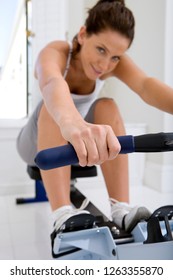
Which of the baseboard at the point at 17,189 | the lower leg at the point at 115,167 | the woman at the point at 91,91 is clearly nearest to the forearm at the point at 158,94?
the woman at the point at 91,91

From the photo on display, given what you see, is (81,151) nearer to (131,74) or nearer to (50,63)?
(50,63)

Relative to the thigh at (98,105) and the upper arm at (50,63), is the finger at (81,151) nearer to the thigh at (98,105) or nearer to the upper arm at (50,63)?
the upper arm at (50,63)

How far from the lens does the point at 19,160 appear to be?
1.63m

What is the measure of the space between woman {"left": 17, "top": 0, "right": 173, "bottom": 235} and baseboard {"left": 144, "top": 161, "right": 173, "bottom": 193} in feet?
2.71

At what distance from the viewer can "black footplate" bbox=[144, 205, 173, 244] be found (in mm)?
565

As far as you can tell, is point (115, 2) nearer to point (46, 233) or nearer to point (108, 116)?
point (108, 116)

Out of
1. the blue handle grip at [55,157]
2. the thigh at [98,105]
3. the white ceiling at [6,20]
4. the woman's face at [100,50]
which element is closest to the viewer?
the blue handle grip at [55,157]

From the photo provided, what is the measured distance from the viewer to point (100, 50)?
828 mm

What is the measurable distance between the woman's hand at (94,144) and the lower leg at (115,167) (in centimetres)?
50

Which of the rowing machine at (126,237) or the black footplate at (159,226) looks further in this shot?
the black footplate at (159,226)

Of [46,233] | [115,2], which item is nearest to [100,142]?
[115,2]

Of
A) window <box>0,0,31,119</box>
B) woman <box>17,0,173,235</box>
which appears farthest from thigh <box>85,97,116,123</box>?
window <box>0,0,31,119</box>

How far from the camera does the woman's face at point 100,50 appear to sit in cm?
80

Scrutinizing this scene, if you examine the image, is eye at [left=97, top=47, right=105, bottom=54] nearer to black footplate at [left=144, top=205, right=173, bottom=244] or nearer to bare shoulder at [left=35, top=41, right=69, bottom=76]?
bare shoulder at [left=35, top=41, right=69, bottom=76]
